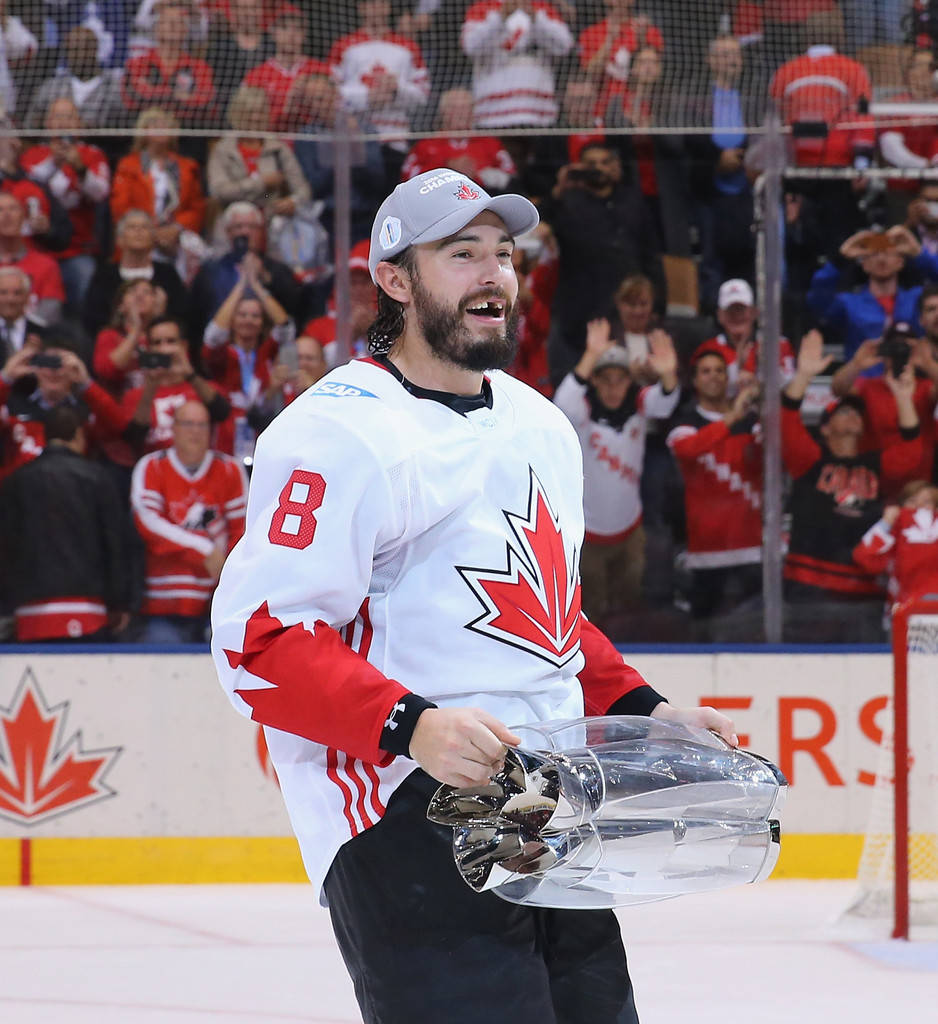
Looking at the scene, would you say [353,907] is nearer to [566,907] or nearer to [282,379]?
[566,907]

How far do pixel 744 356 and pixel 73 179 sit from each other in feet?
8.59

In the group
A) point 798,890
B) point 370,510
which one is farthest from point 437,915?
point 798,890

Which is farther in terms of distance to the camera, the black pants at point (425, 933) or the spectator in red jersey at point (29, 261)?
the spectator in red jersey at point (29, 261)

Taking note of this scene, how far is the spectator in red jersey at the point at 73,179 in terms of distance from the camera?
6055 mm

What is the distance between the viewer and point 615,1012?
185 centimetres

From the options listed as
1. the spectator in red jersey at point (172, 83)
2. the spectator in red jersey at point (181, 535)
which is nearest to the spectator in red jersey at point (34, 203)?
the spectator in red jersey at point (172, 83)

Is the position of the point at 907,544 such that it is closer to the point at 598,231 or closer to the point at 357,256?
the point at 598,231

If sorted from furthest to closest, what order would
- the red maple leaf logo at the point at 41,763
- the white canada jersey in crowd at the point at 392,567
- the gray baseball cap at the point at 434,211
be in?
the red maple leaf logo at the point at 41,763, the gray baseball cap at the point at 434,211, the white canada jersey in crowd at the point at 392,567

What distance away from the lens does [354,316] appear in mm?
5801

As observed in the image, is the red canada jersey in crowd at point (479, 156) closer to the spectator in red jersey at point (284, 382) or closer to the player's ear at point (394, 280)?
the spectator in red jersey at point (284, 382)

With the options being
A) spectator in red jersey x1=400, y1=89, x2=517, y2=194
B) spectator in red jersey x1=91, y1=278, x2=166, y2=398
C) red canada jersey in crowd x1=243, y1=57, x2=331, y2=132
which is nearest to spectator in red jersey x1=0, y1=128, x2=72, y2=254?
spectator in red jersey x1=91, y1=278, x2=166, y2=398

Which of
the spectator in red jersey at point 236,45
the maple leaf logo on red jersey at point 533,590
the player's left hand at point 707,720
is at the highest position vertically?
the spectator in red jersey at point 236,45

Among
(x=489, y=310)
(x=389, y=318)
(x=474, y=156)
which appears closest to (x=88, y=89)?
(x=474, y=156)

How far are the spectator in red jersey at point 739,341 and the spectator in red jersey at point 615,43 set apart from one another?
0.87 meters
